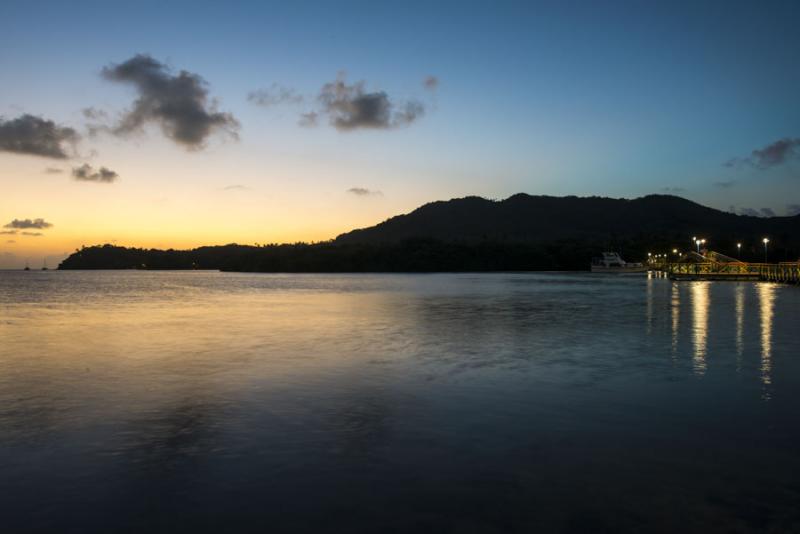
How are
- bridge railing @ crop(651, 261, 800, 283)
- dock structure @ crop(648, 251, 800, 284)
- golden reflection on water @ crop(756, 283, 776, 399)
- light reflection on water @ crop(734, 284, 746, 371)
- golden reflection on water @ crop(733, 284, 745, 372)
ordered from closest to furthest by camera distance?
golden reflection on water @ crop(756, 283, 776, 399) → golden reflection on water @ crop(733, 284, 745, 372) → light reflection on water @ crop(734, 284, 746, 371) → bridge railing @ crop(651, 261, 800, 283) → dock structure @ crop(648, 251, 800, 284)

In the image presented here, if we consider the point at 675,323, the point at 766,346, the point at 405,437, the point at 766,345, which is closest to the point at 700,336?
the point at 766,345

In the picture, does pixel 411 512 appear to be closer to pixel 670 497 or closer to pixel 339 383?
pixel 670 497

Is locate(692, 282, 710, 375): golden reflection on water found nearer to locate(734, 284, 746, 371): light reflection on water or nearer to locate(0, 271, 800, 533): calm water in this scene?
locate(0, 271, 800, 533): calm water

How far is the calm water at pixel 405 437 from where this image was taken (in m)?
7.34

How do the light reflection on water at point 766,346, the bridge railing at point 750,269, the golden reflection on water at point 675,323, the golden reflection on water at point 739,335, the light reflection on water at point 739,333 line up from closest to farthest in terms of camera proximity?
the light reflection on water at point 766,346
the golden reflection on water at point 739,335
the light reflection on water at point 739,333
the golden reflection on water at point 675,323
the bridge railing at point 750,269

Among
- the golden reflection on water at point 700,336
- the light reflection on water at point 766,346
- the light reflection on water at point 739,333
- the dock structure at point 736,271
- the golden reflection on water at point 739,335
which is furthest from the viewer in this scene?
the dock structure at point 736,271

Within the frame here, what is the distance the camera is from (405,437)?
10570mm

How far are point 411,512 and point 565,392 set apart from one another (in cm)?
803

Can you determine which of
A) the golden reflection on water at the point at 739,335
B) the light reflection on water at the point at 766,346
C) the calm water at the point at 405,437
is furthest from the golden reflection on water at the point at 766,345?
the golden reflection on water at the point at 739,335

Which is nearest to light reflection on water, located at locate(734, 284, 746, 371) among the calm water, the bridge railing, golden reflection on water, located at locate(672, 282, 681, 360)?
the calm water

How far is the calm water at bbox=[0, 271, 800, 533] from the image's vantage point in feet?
24.1

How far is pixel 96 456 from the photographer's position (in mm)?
9633

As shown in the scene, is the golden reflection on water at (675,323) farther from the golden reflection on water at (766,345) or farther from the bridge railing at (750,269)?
the bridge railing at (750,269)

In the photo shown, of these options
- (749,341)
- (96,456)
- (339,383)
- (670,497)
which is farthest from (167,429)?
(749,341)
